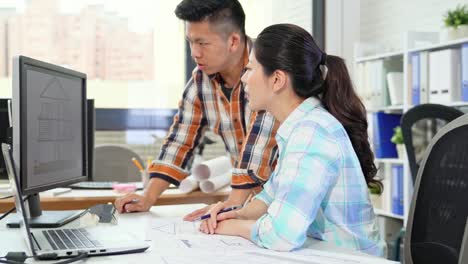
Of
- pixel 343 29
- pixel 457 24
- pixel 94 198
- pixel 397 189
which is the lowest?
pixel 397 189

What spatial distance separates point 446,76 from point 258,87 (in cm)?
220

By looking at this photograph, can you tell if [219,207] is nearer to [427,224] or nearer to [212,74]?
[427,224]

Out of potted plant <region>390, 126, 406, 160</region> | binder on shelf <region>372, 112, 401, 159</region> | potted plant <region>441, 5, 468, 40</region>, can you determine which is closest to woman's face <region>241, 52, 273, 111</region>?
potted plant <region>441, 5, 468, 40</region>

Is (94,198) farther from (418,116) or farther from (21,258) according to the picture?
(418,116)

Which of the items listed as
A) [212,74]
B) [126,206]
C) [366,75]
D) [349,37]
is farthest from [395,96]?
[126,206]

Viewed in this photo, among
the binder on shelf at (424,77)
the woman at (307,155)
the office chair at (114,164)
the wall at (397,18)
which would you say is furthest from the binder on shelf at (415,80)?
the woman at (307,155)

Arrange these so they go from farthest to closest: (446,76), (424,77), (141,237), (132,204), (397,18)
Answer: (397,18) < (424,77) < (446,76) < (132,204) < (141,237)

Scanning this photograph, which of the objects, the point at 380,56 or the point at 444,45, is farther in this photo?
the point at 380,56

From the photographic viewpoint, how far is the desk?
2.39 metres

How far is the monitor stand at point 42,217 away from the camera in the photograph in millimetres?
1665

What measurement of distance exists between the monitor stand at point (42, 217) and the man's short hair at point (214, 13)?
719 millimetres

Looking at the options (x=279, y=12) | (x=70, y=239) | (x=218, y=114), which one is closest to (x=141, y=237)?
(x=70, y=239)

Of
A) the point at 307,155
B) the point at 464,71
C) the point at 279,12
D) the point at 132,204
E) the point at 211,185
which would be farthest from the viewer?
the point at 279,12

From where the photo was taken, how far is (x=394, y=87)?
3.91 m
